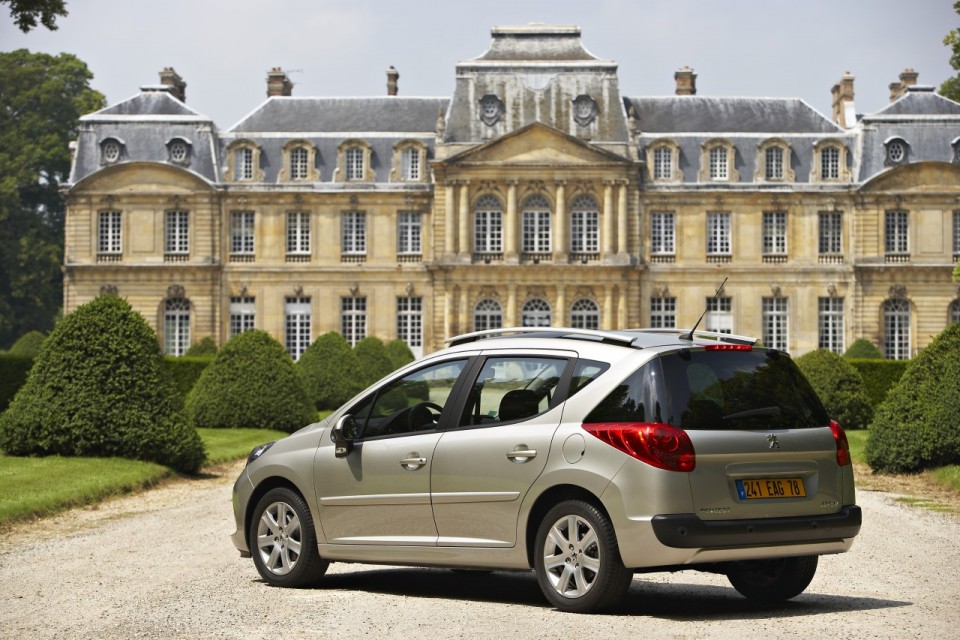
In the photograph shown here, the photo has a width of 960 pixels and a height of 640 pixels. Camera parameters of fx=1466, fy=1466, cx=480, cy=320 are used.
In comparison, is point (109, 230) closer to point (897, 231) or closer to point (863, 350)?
point (863, 350)

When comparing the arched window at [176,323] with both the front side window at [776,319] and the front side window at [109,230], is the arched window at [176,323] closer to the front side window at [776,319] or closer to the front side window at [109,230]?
the front side window at [109,230]

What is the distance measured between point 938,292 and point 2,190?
37.0 meters

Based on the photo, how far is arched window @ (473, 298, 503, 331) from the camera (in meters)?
53.8

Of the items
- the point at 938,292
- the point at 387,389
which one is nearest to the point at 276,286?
the point at 938,292

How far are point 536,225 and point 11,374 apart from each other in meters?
28.8

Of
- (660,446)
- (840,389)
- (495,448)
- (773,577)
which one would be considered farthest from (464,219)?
(660,446)

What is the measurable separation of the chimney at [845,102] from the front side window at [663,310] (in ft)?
34.1

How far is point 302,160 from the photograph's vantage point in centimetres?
5519

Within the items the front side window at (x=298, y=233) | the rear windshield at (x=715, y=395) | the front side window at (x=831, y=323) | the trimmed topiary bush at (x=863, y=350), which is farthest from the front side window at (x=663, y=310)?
the rear windshield at (x=715, y=395)

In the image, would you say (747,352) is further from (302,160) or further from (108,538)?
(302,160)

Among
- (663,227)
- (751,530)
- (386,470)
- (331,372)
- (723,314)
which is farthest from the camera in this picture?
(723,314)

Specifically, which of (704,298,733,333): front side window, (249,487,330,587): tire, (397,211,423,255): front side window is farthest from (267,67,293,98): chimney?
(249,487,330,587): tire

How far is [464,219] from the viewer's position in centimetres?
5350

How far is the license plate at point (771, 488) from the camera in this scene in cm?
795
